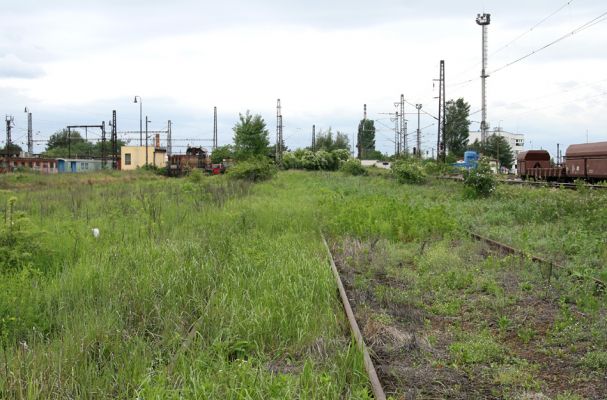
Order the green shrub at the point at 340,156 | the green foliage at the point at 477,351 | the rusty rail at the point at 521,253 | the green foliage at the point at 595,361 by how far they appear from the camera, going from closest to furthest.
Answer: the green foliage at the point at 595,361, the green foliage at the point at 477,351, the rusty rail at the point at 521,253, the green shrub at the point at 340,156

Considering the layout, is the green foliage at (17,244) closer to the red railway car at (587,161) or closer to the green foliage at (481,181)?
the green foliage at (481,181)

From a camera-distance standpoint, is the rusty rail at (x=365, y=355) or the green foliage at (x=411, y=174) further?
the green foliage at (x=411, y=174)

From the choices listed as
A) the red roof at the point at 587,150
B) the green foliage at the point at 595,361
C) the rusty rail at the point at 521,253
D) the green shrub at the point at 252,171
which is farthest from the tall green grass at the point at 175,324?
the green shrub at the point at 252,171

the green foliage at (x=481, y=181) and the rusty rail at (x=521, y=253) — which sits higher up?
the green foliage at (x=481, y=181)

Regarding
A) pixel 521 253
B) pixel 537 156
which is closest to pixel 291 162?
pixel 537 156

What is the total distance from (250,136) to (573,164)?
1560 inches

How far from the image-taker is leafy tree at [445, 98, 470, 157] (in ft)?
336

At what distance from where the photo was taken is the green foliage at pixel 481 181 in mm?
21391

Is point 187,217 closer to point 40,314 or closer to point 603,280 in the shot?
point 40,314

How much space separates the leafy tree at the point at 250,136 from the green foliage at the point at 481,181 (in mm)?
42330

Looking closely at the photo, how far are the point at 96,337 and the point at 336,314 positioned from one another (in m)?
2.52

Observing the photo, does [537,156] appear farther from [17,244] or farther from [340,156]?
[340,156]

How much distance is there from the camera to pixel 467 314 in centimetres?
662

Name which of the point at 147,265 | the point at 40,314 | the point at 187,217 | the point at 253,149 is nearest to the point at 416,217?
the point at 187,217
